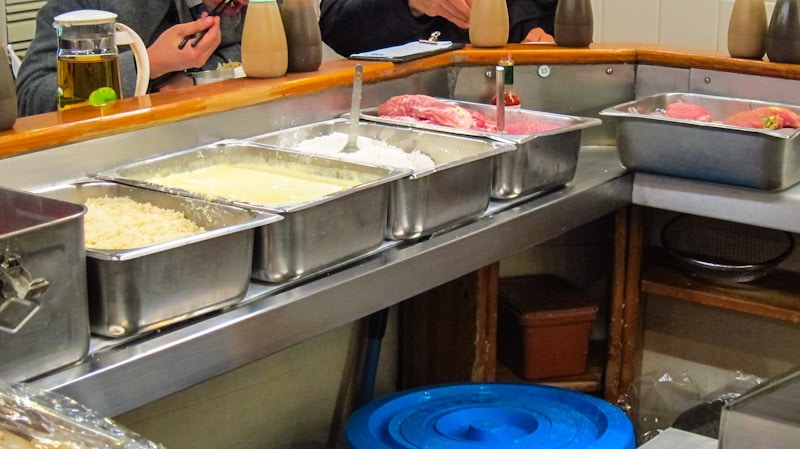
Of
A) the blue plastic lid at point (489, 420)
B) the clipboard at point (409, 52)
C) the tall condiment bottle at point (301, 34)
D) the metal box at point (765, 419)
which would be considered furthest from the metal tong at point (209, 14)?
the metal box at point (765, 419)

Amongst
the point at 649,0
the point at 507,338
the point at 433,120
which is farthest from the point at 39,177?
the point at 649,0

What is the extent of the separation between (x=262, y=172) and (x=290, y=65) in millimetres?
479

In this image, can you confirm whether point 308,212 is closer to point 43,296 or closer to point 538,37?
point 43,296

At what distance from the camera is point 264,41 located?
2.24 meters

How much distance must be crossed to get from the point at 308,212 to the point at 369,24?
1.96 meters

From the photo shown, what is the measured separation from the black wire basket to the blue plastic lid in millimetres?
559

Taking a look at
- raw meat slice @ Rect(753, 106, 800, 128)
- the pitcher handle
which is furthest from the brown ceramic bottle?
raw meat slice @ Rect(753, 106, 800, 128)

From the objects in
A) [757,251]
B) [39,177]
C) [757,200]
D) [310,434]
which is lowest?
[310,434]

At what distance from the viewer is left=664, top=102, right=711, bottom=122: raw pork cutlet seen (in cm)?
243

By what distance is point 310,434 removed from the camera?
245cm

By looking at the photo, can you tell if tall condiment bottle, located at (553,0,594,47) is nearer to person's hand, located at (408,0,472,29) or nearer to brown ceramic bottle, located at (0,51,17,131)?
person's hand, located at (408,0,472,29)

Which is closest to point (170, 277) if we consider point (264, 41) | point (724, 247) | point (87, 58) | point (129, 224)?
point (129, 224)

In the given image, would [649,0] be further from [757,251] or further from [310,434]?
[310,434]

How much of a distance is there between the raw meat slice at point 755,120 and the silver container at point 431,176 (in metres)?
0.62
